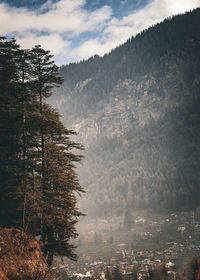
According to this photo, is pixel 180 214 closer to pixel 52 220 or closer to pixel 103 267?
pixel 103 267

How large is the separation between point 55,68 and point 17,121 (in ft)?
15.9

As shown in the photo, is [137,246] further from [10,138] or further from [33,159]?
[10,138]

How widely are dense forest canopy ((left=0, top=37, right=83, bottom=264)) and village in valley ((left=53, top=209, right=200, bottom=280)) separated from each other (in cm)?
4998

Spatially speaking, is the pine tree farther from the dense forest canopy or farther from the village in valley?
the village in valley

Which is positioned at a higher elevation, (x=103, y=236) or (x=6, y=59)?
(x=6, y=59)

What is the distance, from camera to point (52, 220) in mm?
15719

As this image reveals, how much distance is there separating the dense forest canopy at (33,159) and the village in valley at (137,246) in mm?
49979

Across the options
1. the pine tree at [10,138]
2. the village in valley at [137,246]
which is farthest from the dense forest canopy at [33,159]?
the village in valley at [137,246]

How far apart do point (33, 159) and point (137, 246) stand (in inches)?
4482

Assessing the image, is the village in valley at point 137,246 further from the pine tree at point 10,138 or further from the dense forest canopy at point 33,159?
the pine tree at point 10,138

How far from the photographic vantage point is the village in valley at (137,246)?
254ft

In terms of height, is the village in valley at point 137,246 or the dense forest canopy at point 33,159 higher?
the dense forest canopy at point 33,159

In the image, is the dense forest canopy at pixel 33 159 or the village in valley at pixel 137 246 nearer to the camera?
the dense forest canopy at pixel 33 159

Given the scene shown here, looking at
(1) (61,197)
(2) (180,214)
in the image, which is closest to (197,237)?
(2) (180,214)
